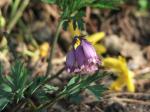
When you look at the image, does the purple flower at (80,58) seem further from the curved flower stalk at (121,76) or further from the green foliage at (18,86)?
the curved flower stalk at (121,76)

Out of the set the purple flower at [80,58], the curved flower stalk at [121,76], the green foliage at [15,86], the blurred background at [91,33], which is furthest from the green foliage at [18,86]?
the curved flower stalk at [121,76]

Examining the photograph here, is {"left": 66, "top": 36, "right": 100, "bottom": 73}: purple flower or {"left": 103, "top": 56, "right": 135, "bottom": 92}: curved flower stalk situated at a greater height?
{"left": 66, "top": 36, "right": 100, "bottom": 73}: purple flower

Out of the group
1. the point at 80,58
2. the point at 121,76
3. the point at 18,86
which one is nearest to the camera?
the point at 80,58

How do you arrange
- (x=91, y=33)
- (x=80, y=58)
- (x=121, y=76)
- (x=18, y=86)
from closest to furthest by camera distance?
(x=80, y=58) → (x=18, y=86) → (x=121, y=76) → (x=91, y=33)

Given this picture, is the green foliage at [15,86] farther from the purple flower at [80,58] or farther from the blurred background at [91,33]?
the blurred background at [91,33]

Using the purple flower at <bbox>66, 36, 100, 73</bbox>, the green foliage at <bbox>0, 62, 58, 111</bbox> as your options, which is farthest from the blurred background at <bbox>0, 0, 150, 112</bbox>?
the purple flower at <bbox>66, 36, 100, 73</bbox>

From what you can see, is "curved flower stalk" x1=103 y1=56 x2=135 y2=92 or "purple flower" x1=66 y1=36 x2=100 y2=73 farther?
"curved flower stalk" x1=103 y1=56 x2=135 y2=92

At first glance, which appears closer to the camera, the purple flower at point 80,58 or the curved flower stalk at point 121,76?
the purple flower at point 80,58

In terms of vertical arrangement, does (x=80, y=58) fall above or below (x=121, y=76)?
above

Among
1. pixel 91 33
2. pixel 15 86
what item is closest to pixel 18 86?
pixel 15 86

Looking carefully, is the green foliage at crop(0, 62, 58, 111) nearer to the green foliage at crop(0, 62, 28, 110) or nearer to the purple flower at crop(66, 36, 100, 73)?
the green foliage at crop(0, 62, 28, 110)

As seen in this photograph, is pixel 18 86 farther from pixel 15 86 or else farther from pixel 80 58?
pixel 80 58

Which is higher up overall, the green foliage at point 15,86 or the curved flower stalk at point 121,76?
the green foliage at point 15,86
